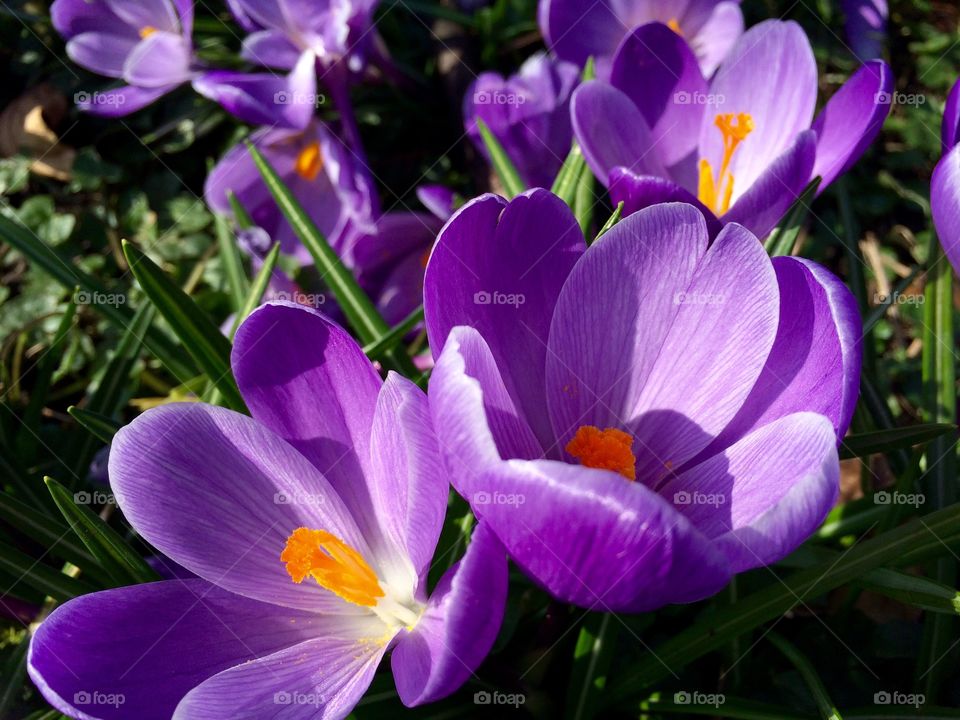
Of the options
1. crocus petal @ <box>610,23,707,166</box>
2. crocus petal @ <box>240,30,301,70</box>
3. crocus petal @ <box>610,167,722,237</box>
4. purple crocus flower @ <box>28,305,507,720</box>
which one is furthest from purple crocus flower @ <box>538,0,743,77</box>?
purple crocus flower @ <box>28,305,507,720</box>

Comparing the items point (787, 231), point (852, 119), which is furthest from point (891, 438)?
point (852, 119)

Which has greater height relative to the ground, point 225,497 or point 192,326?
point 192,326

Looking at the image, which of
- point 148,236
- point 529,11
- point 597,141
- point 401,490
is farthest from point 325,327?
point 529,11

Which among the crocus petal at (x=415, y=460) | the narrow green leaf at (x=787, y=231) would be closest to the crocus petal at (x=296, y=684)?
the crocus petal at (x=415, y=460)

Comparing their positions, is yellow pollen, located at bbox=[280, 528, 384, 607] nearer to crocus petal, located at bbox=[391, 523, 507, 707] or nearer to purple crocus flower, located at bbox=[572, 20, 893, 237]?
crocus petal, located at bbox=[391, 523, 507, 707]

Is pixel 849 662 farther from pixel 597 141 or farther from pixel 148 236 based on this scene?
pixel 148 236

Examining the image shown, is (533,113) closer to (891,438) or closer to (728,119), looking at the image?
(728,119)
